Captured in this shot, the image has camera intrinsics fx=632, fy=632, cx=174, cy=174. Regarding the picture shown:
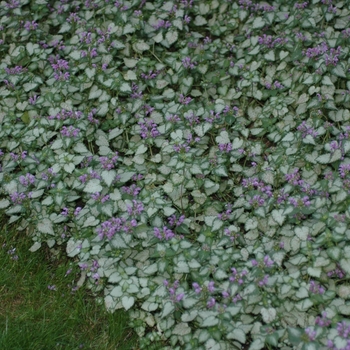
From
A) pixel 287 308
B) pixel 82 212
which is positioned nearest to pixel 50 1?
pixel 82 212

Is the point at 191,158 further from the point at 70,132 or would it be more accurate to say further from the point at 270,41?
the point at 270,41

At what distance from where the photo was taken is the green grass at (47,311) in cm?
383

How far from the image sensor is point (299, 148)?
14.5ft

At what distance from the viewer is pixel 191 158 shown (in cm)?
426

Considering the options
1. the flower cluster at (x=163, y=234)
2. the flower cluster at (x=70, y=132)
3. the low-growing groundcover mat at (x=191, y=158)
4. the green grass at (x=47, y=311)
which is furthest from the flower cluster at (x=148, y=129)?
the green grass at (x=47, y=311)

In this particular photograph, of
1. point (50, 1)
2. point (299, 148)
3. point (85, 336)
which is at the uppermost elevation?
point (50, 1)

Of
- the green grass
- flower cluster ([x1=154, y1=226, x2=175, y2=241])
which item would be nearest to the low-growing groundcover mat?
flower cluster ([x1=154, y1=226, x2=175, y2=241])

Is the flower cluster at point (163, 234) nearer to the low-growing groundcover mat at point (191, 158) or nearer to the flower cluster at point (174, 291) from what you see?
the low-growing groundcover mat at point (191, 158)

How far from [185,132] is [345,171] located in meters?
1.18

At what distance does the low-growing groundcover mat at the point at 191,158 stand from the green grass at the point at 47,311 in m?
0.12

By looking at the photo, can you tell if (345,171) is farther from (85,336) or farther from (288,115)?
(85,336)

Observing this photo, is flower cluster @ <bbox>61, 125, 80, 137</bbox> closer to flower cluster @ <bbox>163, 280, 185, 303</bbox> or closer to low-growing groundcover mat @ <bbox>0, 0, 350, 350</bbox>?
low-growing groundcover mat @ <bbox>0, 0, 350, 350</bbox>

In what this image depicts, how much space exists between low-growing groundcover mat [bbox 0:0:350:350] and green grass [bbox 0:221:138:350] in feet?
0.40

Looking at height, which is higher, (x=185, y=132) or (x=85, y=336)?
(x=185, y=132)
